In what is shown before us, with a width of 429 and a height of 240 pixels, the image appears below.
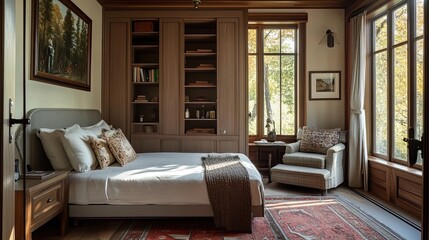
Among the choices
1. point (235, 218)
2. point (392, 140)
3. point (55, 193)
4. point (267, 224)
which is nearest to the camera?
point (55, 193)

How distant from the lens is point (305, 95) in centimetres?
489

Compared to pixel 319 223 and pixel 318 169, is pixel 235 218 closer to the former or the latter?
pixel 319 223

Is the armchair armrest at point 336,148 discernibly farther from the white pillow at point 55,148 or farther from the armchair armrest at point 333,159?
the white pillow at point 55,148

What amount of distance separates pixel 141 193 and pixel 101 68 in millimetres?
2579

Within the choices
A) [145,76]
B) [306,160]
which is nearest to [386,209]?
[306,160]

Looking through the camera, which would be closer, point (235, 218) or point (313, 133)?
point (235, 218)

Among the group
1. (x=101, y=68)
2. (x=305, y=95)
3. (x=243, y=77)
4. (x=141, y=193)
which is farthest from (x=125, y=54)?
(x=305, y=95)

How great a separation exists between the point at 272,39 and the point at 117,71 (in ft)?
9.14

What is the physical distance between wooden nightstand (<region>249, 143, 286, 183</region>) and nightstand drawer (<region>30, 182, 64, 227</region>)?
3.10 m

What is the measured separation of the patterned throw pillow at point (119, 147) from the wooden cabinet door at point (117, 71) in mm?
1140

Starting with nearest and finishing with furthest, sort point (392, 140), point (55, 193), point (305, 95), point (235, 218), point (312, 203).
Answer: point (55, 193) < point (235, 218) < point (312, 203) < point (392, 140) < point (305, 95)

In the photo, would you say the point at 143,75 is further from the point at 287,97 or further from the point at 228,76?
the point at 287,97

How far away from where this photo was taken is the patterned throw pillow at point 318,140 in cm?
434

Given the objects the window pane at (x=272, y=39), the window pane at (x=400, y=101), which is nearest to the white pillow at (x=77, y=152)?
the window pane at (x=272, y=39)
